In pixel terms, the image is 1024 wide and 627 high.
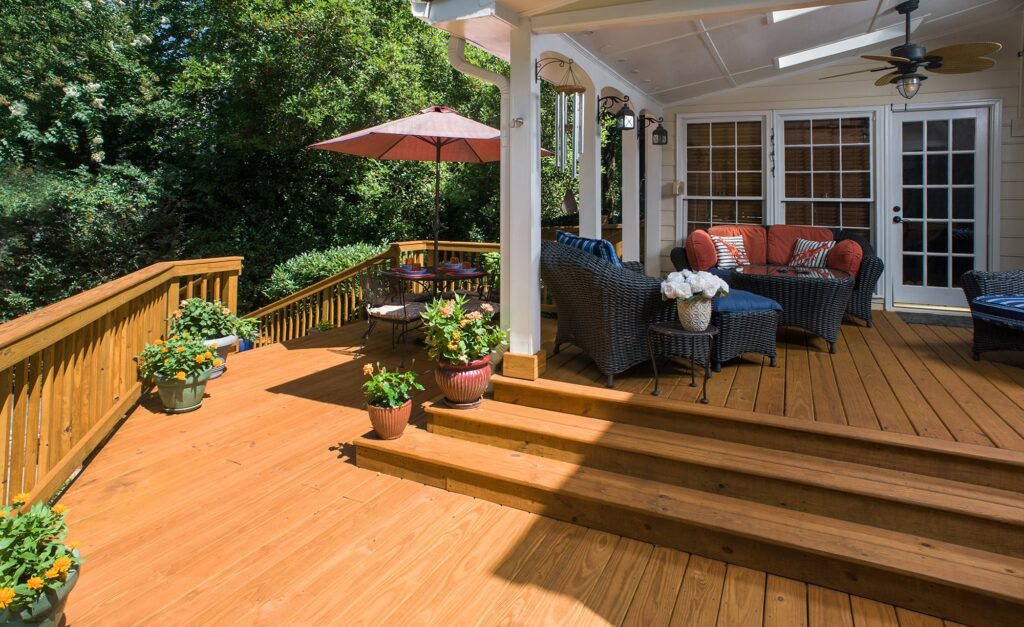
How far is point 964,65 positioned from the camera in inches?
182

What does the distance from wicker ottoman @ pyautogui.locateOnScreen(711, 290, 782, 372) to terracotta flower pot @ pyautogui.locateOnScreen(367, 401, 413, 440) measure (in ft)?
6.62

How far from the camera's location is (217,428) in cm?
379

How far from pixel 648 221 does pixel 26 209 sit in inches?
383

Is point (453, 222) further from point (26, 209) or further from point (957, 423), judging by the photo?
point (957, 423)

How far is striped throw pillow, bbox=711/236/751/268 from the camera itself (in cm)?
615

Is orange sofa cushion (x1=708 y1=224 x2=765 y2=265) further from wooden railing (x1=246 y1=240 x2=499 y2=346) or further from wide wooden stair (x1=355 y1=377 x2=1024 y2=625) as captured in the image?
wide wooden stair (x1=355 y1=377 x2=1024 y2=625)

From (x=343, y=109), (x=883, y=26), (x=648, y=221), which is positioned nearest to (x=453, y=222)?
(x=343, y=109)

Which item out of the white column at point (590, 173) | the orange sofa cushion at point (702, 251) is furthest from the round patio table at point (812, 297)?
the white column at point (590, 173)

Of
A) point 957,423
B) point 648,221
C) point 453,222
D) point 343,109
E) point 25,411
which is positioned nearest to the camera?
point 25,411

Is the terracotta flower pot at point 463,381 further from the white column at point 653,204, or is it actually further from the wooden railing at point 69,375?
the white column at point 653,204

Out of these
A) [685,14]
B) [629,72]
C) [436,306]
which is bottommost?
[436,306]

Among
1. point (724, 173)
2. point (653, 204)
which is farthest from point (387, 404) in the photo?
point (724, 173)

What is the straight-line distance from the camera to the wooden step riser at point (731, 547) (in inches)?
81.4

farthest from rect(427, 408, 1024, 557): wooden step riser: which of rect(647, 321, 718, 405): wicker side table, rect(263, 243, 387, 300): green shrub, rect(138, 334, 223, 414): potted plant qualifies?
rect(263, 243, 387, 300): green shrub
